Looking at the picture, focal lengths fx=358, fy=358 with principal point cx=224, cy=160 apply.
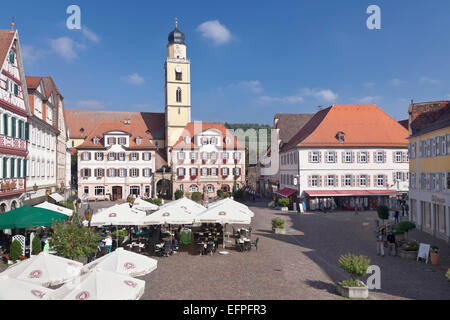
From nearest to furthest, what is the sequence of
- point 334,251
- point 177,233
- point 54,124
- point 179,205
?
point 334,251, point 179,205, point 177,233, point 54,124

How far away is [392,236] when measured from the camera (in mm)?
18453

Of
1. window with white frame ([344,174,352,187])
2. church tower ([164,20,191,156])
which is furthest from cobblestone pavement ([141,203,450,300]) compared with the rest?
church tower ([164,20,191,156])

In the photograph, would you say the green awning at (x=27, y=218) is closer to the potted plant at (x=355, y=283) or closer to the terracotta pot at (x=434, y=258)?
the potted plant at (x=355, y=283)

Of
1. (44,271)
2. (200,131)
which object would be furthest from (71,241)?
(200,131)

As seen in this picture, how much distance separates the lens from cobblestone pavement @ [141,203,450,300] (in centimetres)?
1152

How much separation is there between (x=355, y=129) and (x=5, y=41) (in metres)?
34.5

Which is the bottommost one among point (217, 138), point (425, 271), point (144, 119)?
point (425, 271)

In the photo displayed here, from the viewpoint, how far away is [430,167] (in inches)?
960

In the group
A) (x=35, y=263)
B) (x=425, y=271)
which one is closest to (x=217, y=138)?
(x=425, y=271)

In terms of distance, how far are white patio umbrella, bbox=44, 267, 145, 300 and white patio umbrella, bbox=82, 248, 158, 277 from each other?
2177 mm

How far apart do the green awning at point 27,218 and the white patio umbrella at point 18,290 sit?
26.8 feet

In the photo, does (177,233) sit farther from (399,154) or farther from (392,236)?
(399,154)

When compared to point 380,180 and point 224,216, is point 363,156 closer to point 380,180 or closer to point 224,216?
point 380,180
